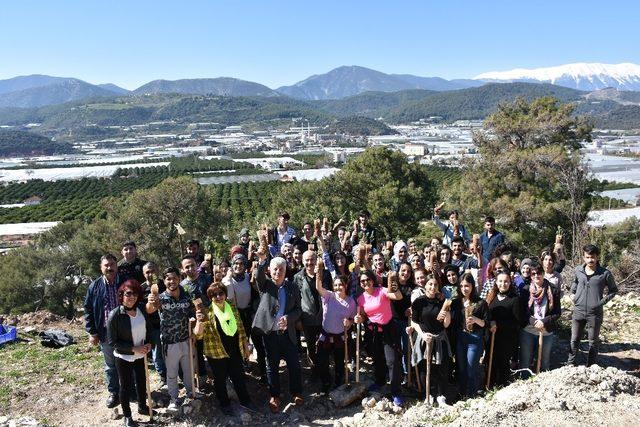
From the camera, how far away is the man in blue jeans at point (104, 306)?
14.1 feet

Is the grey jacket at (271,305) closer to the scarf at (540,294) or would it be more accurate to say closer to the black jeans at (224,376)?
the black jeans at (224,376)

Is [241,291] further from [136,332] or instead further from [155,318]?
[136,332]

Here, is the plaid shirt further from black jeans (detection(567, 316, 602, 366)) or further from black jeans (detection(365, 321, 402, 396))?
black jeans (detection(567, 316, 602, 366))

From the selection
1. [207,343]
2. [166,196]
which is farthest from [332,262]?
Answer: [166,196]

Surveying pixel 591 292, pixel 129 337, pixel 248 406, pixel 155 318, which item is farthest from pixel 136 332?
pixel 591 292

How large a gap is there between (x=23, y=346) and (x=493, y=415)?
6.76 m

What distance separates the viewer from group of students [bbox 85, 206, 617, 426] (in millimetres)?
4168

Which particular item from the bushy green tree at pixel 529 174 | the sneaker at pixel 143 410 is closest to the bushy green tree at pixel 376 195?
the bushy green tree at pixel 529 174

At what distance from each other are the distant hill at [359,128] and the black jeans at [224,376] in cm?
17433

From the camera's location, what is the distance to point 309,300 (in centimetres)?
450

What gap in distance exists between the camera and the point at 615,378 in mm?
3984

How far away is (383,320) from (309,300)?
2.38ft

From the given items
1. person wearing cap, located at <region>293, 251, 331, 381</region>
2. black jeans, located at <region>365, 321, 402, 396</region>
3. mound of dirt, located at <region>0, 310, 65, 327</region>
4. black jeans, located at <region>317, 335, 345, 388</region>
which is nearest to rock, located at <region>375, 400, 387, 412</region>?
black jeans, located at <region>365, 321, 402, 396</region>

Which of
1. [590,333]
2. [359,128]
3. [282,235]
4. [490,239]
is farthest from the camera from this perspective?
[359,128]
